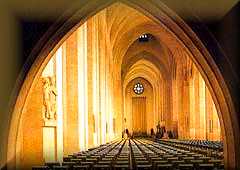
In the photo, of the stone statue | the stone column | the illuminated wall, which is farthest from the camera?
the stone column

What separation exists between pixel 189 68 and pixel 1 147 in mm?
31588

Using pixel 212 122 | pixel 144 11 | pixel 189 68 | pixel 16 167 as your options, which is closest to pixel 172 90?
pixel 189 68

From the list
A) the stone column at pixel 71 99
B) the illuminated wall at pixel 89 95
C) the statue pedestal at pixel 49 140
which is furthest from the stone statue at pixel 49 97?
the stone column at pixel 71 99

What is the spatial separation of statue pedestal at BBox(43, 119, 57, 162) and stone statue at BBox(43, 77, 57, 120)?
7.2 inches

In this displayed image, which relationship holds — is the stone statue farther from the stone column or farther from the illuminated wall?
the stone column

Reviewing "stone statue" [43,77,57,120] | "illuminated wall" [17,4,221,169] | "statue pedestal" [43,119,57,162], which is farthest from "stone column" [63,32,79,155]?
"stone statue" [43,77,57,120]

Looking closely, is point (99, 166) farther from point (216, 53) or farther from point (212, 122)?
point (212, 122)

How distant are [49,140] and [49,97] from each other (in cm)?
117

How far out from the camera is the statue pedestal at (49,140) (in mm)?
12134

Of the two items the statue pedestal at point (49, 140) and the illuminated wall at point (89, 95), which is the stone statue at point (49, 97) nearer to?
the illuminated wall at point (89, 95)

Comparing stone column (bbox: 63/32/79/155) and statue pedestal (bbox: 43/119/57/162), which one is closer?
statue pedestal (bbox: 43/119/57/162)

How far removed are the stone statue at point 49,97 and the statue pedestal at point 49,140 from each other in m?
0.18

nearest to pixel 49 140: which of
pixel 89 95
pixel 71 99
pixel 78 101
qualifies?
pixel 71 99

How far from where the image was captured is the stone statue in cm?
1208
